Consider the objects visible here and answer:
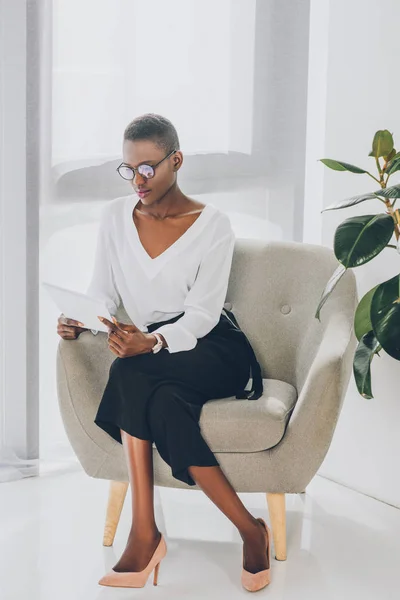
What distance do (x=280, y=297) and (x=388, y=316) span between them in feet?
1.65

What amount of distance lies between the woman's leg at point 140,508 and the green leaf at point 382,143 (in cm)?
96

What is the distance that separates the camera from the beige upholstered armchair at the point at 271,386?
6.87 feet

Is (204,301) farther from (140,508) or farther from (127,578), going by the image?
(127,578)

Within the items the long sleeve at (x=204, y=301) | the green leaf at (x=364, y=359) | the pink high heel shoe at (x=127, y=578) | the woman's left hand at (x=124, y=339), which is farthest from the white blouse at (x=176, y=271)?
the pink high heel shoe at (x=127, y=578)

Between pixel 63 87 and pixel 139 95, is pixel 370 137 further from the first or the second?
pixel 63 87

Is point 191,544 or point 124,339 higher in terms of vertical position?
point 124,339

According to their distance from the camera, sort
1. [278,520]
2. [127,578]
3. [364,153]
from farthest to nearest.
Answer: [364,153]
[278,520]
[127,578]

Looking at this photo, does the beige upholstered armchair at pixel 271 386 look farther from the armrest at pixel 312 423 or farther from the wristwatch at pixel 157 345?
the wristwatch at pixel 157 345

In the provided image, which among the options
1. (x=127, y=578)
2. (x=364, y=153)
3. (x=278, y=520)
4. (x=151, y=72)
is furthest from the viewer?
(x=151, y=72)

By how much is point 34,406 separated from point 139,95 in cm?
114

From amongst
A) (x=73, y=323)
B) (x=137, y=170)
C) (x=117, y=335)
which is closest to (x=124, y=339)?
(x=117, y=335)

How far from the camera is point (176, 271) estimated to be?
2283mm

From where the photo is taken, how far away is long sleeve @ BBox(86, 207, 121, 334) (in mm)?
2396

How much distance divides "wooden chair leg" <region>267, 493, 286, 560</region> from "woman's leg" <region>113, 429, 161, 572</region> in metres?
0.34
